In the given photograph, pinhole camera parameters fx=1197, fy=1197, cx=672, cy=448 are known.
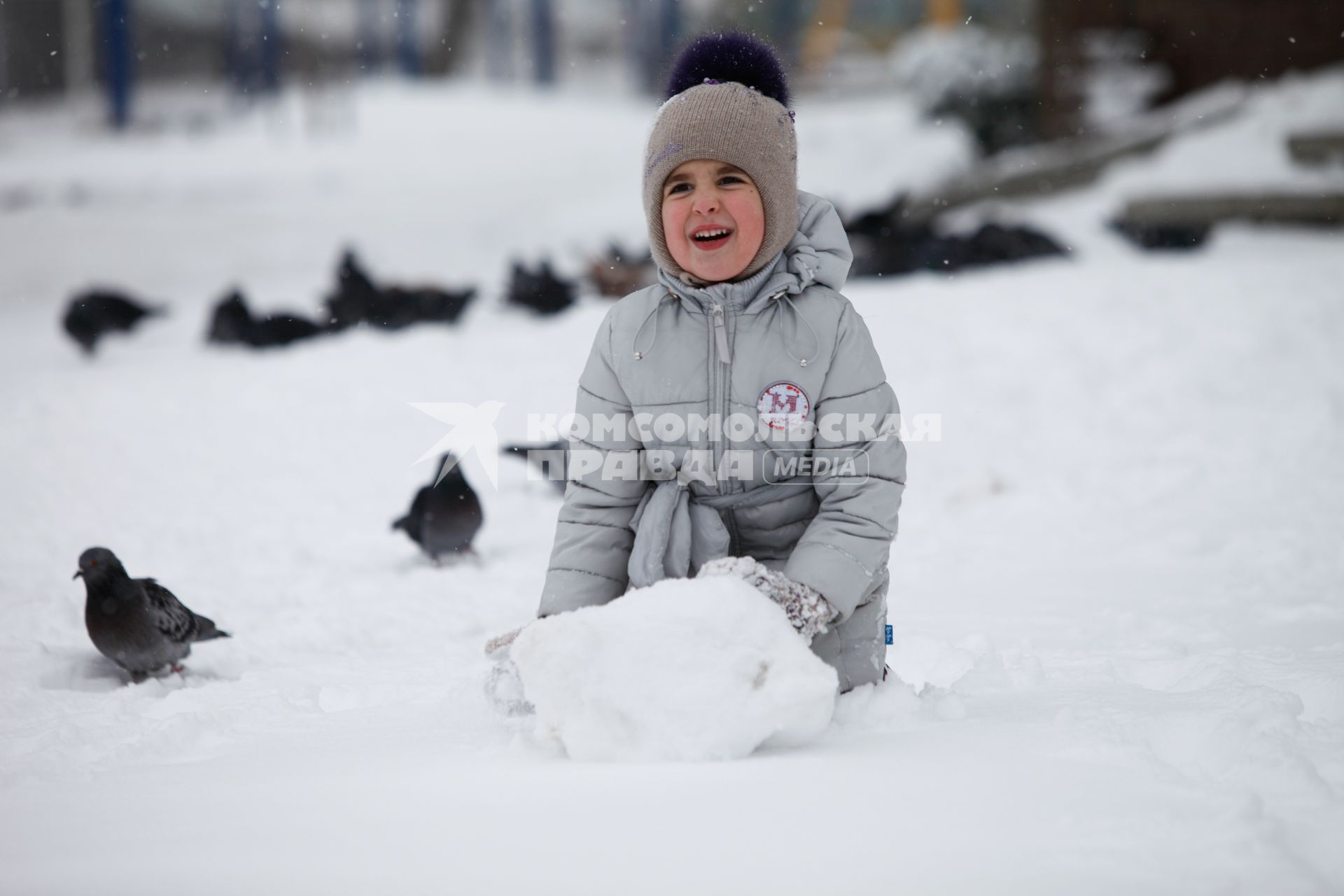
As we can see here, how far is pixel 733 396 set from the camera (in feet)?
7.60

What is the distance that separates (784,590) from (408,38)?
24471 millimetres

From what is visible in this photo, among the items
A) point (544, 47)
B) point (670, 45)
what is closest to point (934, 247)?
point (670, 45)

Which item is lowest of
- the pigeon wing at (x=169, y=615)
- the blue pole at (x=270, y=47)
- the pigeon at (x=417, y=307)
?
the pigeon wing at (x=169, y=615)

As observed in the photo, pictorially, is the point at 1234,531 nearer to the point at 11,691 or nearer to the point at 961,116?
the point at 11,691

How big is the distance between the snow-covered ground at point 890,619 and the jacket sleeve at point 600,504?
313 mm

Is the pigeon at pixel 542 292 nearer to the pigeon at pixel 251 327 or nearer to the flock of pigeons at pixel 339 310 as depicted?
the flock of pigeons at pixel 339 310

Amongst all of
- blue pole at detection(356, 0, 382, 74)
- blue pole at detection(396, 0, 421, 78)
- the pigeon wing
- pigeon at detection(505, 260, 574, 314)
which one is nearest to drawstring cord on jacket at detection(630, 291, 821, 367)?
the pigeon wing

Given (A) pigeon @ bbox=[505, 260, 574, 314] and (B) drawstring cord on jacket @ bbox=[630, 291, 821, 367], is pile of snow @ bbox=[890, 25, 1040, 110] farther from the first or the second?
(B) drawstring cord on jacket @ bbox=[630, 291, 821, 367]

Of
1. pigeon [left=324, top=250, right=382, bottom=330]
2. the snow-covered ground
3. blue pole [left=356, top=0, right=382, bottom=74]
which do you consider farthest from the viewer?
blue pole [left=356, top=0, right=382, bottom=74]

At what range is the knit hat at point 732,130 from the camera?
7.59 ft

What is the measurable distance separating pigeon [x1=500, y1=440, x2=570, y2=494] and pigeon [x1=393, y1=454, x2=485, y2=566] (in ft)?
1.48

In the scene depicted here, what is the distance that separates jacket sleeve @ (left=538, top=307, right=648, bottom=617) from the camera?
2402 millimetres

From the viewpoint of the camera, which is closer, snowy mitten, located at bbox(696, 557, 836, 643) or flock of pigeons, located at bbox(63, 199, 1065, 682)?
snowy mitten, located at bbox(696, 557, 836, 643)

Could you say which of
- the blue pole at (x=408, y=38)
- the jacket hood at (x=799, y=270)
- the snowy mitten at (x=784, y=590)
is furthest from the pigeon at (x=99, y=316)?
the blue pole at (x=408, y=38)
